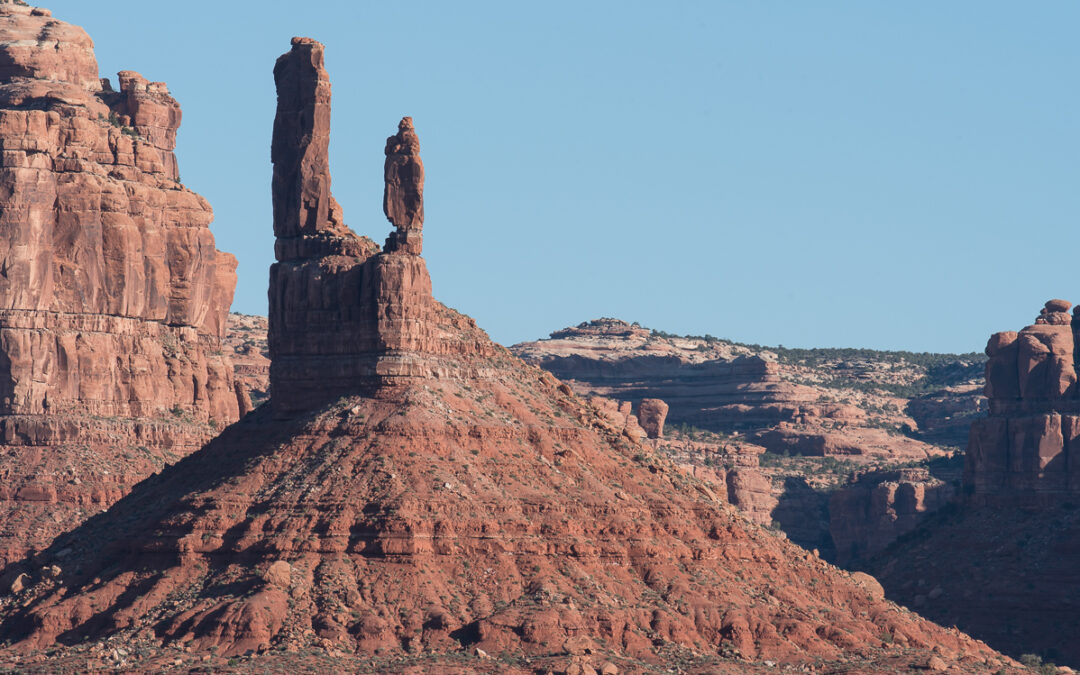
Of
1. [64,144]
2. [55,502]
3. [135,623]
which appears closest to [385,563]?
[135,623]

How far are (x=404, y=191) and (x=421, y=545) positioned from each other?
20891 mm

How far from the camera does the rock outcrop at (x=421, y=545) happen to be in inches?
5295

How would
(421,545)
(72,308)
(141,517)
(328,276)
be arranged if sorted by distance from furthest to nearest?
(72,308) → (328,276) → (141,517) → (421,545)

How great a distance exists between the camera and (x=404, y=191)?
5910 inches

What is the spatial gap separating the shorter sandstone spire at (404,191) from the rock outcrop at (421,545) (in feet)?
4.66

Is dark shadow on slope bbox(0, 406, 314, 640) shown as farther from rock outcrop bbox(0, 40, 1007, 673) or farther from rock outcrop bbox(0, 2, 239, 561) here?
rock outcrop bbox(0, 2, 239, 561)

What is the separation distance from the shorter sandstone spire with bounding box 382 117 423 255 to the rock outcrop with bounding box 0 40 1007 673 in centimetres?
142

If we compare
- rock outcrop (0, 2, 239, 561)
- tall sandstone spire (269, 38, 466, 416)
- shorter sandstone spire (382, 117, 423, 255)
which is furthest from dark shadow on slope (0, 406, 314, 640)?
rock outcrop (0, 2, 239, 561)

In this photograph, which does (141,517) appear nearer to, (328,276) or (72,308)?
(328,276)

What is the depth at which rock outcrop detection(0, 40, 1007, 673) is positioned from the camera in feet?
441

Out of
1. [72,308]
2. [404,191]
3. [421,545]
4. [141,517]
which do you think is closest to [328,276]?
[404,191]

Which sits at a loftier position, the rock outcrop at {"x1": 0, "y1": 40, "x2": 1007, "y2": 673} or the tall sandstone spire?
the tall sandstone spire

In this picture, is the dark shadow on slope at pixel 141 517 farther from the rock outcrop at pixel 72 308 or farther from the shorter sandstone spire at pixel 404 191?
the rock outcrop at pixel 72 308

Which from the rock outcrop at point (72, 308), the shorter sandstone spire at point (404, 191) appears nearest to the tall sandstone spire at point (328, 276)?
the shorter sandstone spire at point (404, 191)
